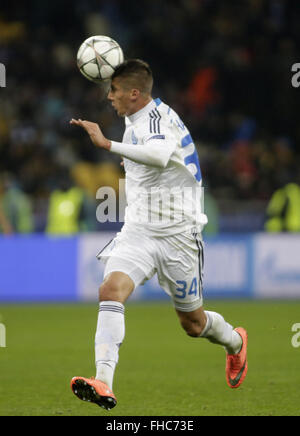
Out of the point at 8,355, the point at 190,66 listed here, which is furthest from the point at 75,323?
the point at 190,66

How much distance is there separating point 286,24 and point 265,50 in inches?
44.6

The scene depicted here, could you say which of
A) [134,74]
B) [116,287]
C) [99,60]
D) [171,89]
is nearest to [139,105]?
[134,74]

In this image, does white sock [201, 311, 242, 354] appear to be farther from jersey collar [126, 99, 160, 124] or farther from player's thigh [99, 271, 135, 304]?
jersey collar [126, 99, 160, 124]

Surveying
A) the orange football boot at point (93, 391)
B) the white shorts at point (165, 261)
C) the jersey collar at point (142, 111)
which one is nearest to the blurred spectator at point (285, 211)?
the white shorts at point (165, 261)

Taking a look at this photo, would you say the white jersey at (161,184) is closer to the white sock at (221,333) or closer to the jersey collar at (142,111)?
the jersey collar at (142,111)

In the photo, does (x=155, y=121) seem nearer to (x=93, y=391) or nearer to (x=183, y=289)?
(x=183, y=289)

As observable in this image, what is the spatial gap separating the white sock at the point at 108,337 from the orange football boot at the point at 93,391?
0.17 meters

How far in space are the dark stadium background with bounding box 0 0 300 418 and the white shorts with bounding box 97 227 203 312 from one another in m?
1.40

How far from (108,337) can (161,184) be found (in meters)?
1.13

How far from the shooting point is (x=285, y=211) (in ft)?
47.9

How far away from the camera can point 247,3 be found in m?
19.3

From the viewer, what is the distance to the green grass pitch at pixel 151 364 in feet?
20.3
